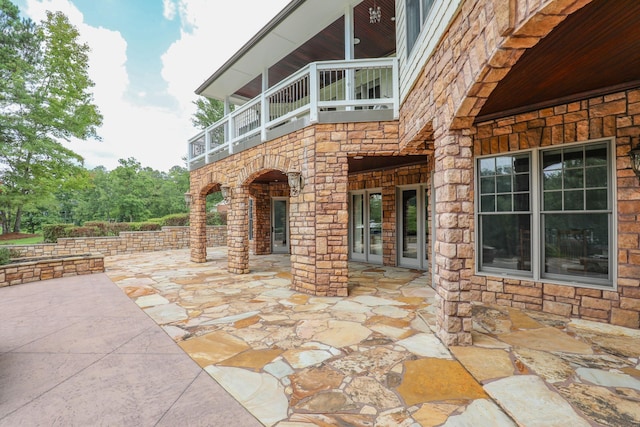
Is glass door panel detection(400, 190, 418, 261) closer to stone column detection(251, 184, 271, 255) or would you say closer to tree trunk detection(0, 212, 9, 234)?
stone column detection(251, 184, 271, 255)

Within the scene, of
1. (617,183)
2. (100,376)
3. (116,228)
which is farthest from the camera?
(116,228)

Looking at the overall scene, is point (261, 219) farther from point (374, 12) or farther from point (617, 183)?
point (617, 183)

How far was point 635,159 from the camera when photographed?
315cm

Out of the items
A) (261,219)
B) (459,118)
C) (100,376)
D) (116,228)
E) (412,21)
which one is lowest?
(100,376)

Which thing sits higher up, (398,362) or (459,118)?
(459,118)

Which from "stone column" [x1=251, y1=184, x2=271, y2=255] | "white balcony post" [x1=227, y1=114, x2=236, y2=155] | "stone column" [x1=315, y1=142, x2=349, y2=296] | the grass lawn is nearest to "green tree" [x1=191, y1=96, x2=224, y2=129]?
the grass lawn

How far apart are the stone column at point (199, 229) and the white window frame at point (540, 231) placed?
25.0 ft

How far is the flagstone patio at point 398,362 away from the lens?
1875 mm

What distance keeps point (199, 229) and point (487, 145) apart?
8.05 metres

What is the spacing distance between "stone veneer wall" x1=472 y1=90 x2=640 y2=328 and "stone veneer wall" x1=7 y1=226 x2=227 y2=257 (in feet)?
41.8

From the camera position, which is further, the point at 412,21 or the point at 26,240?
the point at 26,240

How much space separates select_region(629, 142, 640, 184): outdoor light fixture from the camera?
312cm

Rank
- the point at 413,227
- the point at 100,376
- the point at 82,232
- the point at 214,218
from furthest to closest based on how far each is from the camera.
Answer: the point at 214,218 → the point at 82,232 → the point at 413,227 → the point at 100,376

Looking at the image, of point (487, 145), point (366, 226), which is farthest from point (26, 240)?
point (487, 145)
